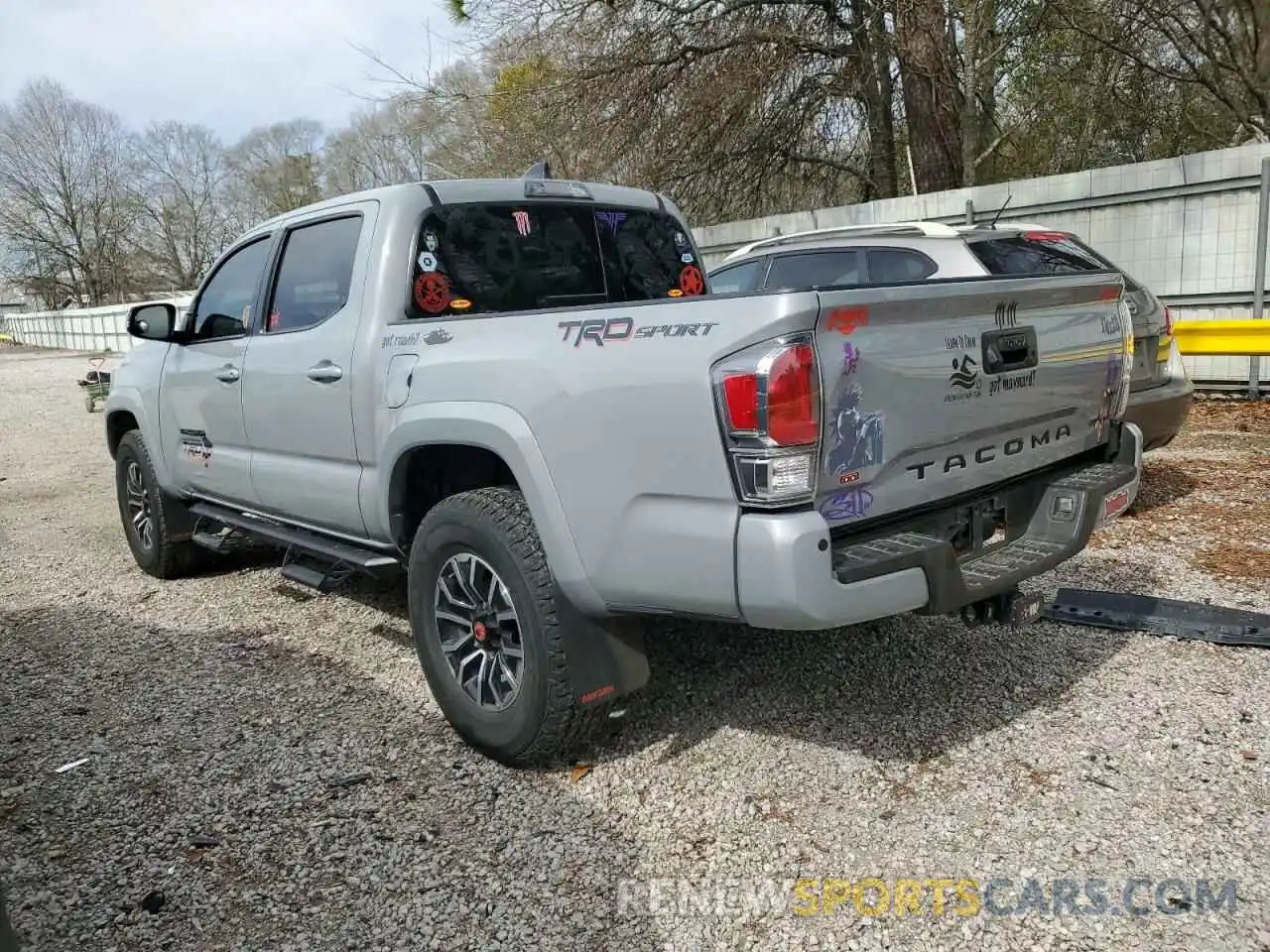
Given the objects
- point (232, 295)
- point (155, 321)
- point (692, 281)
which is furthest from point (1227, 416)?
point (155, 321)

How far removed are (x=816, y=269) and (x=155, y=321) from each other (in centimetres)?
436

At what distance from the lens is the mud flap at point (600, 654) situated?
2986 millimetres

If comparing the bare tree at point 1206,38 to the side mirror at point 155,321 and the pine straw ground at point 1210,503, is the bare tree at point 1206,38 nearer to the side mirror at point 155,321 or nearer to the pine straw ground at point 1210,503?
the pine straw ground at point 1210,503

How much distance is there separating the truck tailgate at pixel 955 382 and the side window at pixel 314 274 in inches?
86.8

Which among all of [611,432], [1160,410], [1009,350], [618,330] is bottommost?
[1160,410]

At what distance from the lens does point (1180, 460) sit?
7391 millimetres

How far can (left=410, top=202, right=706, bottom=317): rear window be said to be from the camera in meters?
3.84

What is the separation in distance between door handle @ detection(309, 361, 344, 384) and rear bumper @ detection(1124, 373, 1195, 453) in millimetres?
4191

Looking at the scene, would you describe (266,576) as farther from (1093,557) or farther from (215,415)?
(1093,557)

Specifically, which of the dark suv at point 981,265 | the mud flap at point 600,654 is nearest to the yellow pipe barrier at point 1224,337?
the dark suv at point 981,265

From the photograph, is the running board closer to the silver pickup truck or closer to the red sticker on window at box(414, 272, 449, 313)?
the silver pickup truck

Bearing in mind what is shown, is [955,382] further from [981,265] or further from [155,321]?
[155,321]

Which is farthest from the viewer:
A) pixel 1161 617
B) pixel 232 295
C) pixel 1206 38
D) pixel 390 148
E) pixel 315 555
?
pixel 390 148

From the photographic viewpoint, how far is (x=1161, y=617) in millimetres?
4227
